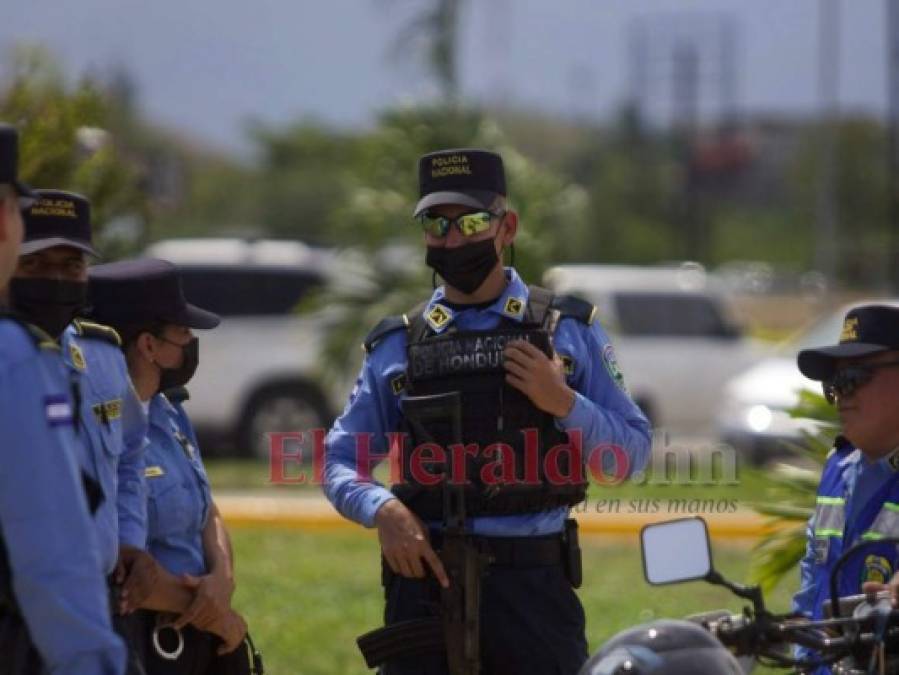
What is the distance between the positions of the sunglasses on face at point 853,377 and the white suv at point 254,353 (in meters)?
13.1

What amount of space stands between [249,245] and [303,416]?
1978 millimetres

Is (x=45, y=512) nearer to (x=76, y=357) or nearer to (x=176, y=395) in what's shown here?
(x=76, y=357)

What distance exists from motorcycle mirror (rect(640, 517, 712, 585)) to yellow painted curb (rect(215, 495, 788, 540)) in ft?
25.6

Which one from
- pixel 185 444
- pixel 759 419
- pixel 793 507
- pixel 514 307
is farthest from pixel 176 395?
pixel 759 419

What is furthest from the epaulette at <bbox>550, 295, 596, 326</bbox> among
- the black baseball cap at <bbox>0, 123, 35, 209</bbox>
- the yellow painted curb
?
the yellow painted curb

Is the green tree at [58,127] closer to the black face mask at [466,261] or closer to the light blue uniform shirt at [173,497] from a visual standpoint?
the light blue uniform shirt at [173,497]

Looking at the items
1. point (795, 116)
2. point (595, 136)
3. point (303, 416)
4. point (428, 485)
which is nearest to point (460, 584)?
point (428, 485)

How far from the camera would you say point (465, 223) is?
5.04 metres

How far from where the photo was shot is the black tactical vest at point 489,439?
15.9 feet

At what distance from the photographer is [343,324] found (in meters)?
15.8

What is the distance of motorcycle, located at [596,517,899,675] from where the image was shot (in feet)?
12.5

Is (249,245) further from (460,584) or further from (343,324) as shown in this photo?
(460,584)

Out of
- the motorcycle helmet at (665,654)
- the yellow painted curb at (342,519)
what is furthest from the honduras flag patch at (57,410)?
the yellow painted curb at (342,519)

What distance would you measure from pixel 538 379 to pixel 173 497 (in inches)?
42.5
